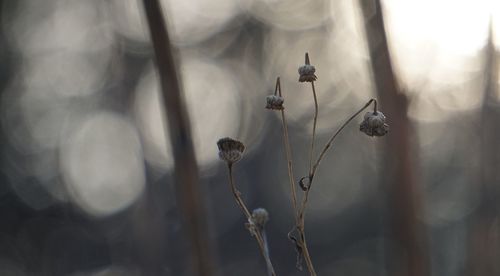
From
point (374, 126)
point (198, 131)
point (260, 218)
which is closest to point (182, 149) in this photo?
point (260, 218)

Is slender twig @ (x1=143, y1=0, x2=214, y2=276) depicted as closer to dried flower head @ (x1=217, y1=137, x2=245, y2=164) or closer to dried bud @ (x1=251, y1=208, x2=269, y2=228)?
dried bud @ (x1=251, y1=208, x2=269, y2=228)

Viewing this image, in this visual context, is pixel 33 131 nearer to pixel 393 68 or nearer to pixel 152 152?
pixel 152 152

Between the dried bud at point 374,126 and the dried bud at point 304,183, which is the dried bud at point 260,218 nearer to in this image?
the dried bud at point 304,183

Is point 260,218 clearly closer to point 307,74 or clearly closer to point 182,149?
point 307,74

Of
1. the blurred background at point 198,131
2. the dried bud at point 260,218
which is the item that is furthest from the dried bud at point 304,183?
the blurred background at point 198,131

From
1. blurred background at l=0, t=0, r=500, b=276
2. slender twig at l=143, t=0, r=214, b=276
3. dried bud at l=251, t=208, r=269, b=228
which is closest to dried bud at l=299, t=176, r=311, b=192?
dried bud at l=251, t=208, r=269, b=228

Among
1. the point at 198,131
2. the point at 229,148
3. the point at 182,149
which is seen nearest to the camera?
the point at 229,148

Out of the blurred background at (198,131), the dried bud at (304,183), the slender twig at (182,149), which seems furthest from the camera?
the blurred background at (198,131)

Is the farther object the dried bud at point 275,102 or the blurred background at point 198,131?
the blurred background at point 198,131

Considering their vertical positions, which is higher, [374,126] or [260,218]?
[374,126]
